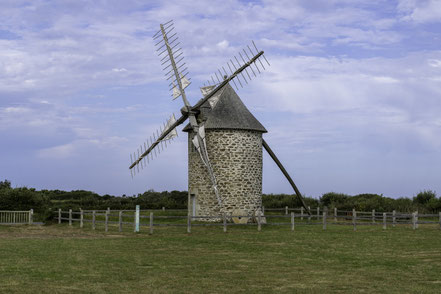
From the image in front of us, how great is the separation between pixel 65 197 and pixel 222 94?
3290 centimetres

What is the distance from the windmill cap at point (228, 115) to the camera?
3020 cm

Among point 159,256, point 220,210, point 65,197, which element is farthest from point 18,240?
point 65,197

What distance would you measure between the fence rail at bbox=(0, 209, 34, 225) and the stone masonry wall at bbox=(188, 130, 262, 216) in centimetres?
1080

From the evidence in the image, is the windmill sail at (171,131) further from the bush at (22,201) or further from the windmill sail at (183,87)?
the bush at (22,201)

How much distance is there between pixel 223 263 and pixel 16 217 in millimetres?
22549

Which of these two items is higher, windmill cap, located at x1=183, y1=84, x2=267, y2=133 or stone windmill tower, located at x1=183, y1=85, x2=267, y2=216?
windmill cap, located at x1=183, y1=84, x2=267, y2=133

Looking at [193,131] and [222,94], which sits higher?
[222,94]

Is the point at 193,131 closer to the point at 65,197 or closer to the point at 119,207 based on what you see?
the point at 119,207

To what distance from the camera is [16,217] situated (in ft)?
111

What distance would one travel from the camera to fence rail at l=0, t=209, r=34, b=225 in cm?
3300

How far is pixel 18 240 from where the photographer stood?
22.7m

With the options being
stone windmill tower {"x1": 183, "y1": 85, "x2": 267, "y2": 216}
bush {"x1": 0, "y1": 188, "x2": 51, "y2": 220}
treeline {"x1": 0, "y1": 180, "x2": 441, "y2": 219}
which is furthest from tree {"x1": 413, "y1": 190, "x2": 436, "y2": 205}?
bush {"x1": 0, "y1": 188, "x2": 51, "y2": 220}

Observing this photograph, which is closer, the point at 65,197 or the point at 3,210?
the point at 3,210

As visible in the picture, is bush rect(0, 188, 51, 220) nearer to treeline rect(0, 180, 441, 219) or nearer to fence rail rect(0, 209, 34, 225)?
treeline rect(0, 180, 441, 219)
